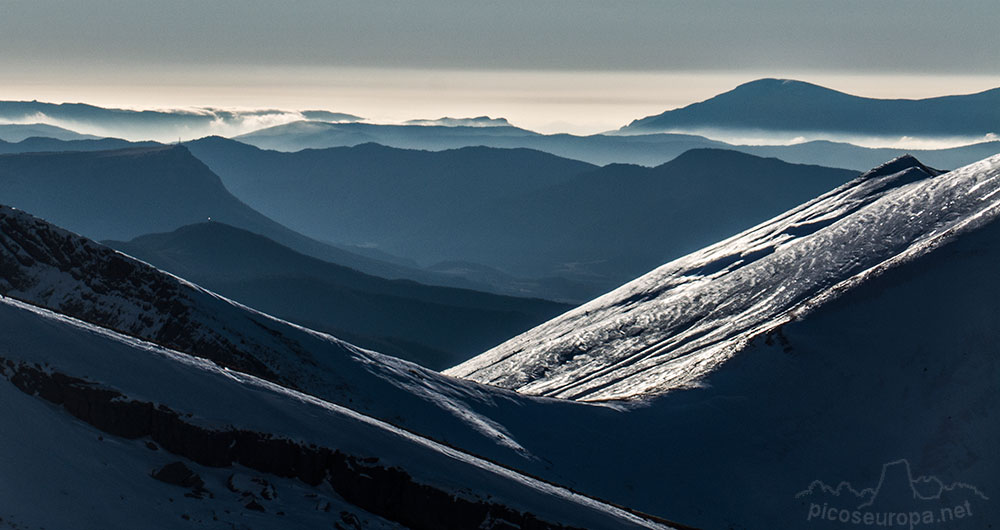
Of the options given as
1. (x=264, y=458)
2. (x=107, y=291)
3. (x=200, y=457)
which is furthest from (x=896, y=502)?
(x=107, y=291)

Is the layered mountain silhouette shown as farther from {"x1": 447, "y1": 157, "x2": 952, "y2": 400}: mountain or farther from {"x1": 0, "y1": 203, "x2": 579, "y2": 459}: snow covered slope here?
{"x1": 447, "y1": 157, "x2": 952, "y2": 400}: mountain

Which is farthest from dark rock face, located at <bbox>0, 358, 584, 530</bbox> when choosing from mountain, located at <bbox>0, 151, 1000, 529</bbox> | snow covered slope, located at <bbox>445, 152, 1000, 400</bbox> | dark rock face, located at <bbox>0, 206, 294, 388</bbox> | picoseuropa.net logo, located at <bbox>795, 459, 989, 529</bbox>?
snow covered slope, located at <bbox>445, 152, 1000, 400</bbox>

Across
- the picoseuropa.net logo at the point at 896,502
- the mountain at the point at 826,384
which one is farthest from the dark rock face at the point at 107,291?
the picoseuropa.net logo at the point at 896,502

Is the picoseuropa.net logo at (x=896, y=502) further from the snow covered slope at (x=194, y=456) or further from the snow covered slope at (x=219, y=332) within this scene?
the snow covered slope at (x=194, y=456)

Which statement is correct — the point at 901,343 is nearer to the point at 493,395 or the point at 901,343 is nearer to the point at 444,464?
the point at 493,395

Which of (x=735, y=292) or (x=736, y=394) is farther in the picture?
(x=735, y=292)

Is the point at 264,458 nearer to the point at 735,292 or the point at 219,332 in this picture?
the point at 219,332
